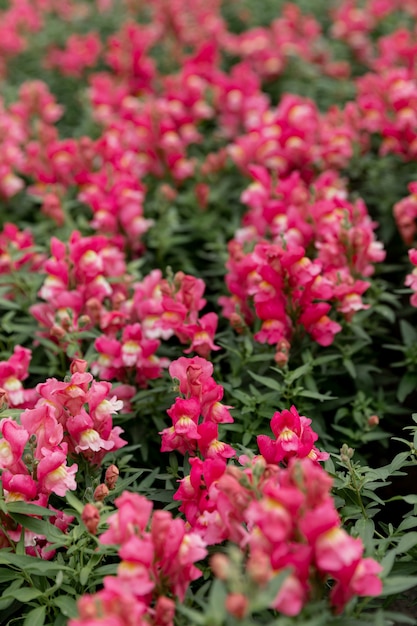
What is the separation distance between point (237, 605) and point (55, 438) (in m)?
0.77

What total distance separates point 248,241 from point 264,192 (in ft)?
0.97

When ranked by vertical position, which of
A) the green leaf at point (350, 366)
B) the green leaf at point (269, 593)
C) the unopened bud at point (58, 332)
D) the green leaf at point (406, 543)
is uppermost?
the green leaf at point (269, 593)

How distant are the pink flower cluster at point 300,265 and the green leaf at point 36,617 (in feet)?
3.21

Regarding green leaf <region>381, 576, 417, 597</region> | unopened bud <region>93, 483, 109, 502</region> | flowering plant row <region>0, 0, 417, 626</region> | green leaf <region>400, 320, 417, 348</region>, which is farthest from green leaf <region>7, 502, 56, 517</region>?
green leaf <region>400, 320, 417, 348</region>

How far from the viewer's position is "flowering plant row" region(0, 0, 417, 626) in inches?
64.1

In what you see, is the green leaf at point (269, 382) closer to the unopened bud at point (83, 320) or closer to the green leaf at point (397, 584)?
the unopened bud at point (83, 320)

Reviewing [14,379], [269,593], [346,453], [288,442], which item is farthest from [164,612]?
[14,379]

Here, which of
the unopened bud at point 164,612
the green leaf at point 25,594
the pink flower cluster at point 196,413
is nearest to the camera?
the unopened bud at point 164,612

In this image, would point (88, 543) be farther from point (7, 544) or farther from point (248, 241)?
point (248, 241)

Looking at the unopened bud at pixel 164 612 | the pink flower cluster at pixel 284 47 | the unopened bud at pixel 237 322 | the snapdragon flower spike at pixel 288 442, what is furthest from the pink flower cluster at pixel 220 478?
the pink flower cluster at pixel 284 47

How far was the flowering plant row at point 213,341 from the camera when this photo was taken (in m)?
1.63

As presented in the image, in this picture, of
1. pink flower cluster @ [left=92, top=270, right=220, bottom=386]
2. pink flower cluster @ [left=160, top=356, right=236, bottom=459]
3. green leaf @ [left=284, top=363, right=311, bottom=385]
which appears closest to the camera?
pink flower cluster @ [left=160, top=356, right=236, bottom=459]

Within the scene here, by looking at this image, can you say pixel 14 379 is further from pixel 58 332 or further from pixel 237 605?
pixel 237 605

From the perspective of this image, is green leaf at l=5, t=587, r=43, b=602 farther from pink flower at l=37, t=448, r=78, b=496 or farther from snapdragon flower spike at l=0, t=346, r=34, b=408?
snapdragon flower spike at l=0, t=346, r=34, b=408
